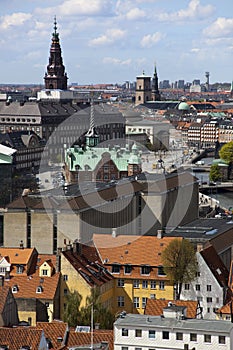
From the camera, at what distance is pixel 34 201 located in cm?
2669

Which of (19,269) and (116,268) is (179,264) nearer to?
(116,268)

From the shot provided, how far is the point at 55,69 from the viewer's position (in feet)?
264

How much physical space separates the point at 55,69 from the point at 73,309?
61.7 meters

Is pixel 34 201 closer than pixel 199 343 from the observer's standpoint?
No

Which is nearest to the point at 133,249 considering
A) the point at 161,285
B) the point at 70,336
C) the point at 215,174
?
the point at 161,285

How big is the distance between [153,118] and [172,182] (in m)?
62.7

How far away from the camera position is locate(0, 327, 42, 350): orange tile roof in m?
16.5

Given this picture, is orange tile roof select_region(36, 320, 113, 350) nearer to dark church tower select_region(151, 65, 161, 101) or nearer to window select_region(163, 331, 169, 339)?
window select_region(163, 331, 169, 339)

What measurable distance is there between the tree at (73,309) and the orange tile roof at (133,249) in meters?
1.93

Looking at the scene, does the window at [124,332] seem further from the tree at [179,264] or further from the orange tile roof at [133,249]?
the orange tile roof at [133,249]

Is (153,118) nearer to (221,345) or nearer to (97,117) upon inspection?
(97,117)

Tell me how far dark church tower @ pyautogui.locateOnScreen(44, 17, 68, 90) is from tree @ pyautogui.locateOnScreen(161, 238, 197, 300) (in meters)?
59.0

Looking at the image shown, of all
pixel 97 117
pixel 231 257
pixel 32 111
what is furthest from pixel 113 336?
pixel 97 117

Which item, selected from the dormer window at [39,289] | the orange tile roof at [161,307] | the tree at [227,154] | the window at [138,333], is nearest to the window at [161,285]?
the orange tile roof at [161,307]
